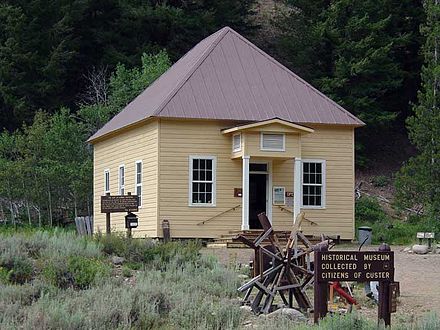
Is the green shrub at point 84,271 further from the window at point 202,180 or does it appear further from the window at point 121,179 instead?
the window at point 121,179

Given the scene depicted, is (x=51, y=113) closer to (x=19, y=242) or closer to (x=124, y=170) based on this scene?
(x=124, y=170)

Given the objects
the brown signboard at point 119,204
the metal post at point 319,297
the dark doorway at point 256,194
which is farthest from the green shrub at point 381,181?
the metal post at point 319,297

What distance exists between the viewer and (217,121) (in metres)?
28.7

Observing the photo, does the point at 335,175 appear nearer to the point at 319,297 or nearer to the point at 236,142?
the point at 236,142

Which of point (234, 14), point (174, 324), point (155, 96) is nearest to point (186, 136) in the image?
point (155, 96)

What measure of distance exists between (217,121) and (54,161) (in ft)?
36.7

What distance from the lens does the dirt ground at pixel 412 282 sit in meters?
16.6

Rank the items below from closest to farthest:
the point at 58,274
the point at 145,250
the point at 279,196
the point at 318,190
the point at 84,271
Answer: the point at 58,274 < the point at 84,271 < the point at 145,250 < the point at 279,196 < the point at 318,190

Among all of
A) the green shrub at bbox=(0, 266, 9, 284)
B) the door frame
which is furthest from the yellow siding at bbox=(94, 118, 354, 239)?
the green shrub at bbox=(0, 266, 9, 284)

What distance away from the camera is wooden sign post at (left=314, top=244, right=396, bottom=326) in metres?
13.6

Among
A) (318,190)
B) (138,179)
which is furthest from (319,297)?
(138,179)

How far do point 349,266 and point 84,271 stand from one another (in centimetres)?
485

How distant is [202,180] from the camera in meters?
28.7

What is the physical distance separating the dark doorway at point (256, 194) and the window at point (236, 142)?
1.34 meters
